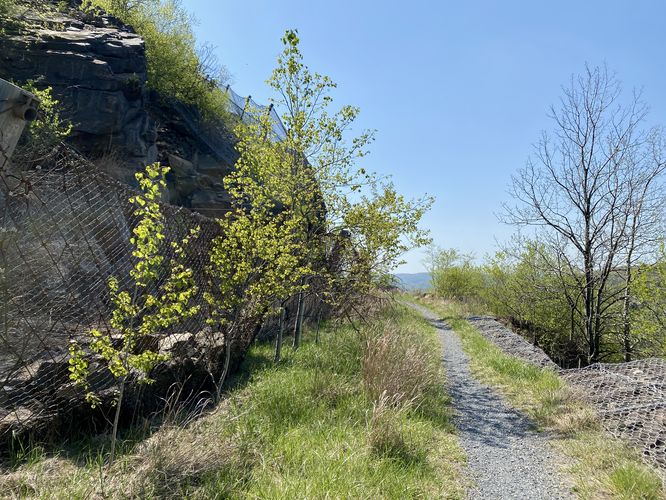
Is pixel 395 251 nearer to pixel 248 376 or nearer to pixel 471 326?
pixel 248 376

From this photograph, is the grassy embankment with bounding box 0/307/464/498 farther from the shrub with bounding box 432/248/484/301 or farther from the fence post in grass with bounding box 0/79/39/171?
the shrub with bounding box 432/248/484/301

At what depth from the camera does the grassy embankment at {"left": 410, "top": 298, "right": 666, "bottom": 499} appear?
3.18 meters

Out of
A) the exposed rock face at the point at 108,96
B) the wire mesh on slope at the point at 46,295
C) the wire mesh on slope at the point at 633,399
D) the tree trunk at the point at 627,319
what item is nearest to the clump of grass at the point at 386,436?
the wire mesh on slope at the point at 633,399

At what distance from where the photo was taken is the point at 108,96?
1138cm

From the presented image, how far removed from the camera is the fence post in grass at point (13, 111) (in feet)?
5.64

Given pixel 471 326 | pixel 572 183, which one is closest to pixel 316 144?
pixel 572 183

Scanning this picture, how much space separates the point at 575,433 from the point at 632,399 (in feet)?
3.75

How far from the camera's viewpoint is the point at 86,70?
11422 millimetres

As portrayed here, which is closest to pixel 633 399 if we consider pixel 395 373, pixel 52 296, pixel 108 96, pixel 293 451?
pixel 395 373

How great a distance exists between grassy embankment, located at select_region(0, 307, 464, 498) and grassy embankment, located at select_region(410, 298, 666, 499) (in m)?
1.10

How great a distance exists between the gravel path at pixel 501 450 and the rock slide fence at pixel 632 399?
838mm

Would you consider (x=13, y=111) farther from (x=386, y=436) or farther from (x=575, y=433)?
(x=575, y=433)

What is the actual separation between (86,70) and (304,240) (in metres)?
9.40

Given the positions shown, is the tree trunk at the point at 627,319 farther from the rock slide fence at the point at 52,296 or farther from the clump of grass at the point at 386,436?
the rock slide fence at the point at 52,296
